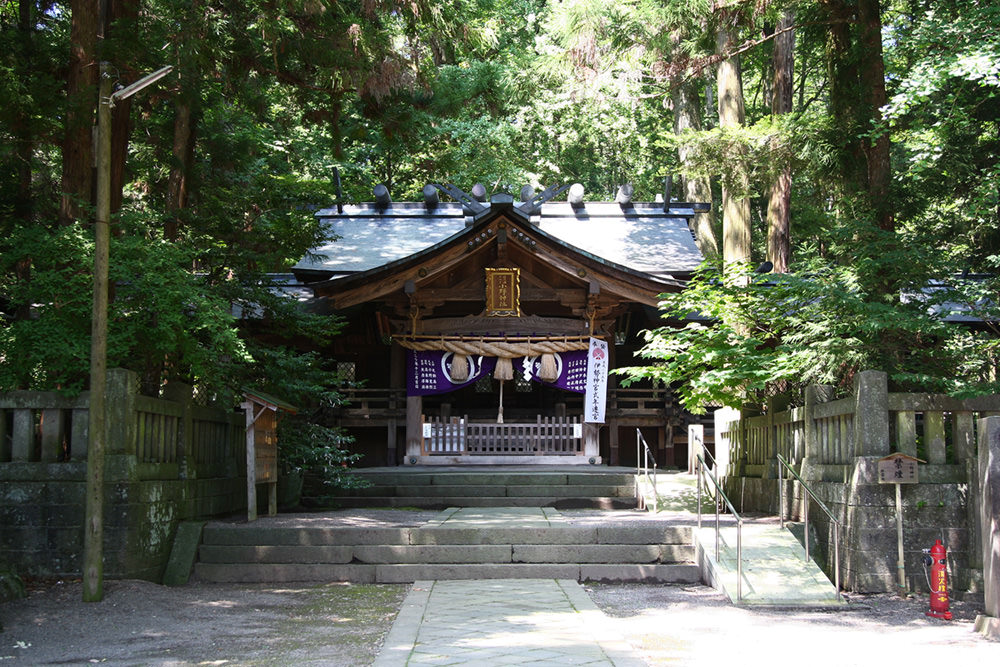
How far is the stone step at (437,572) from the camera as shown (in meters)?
8.96

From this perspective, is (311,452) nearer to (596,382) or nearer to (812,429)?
(596,382)

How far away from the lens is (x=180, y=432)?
9.76 metres

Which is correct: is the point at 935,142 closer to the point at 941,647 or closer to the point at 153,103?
the point at 941,647

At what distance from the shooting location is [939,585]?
7.19 m

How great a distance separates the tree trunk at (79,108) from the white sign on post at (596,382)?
9.01 m

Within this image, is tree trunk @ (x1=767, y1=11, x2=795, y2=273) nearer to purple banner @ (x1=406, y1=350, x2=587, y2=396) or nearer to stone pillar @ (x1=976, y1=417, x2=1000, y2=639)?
purple banner @ (x1=406, y1=350, x2=587, y2=396)

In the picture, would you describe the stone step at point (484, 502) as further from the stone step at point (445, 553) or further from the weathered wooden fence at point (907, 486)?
the weathered wooden fence at point (907, 486)

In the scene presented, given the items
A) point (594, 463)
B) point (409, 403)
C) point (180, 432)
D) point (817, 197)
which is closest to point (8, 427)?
point (180, 432)

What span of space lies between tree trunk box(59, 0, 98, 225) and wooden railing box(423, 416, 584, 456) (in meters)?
7.63

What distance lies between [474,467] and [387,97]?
273 inches

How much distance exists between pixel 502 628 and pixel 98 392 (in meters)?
4.00

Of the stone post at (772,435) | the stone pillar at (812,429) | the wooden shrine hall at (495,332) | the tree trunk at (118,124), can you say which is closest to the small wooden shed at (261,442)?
the tree trunk at (118,124)

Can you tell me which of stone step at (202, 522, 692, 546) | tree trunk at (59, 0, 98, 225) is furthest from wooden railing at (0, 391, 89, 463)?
tree trunk at (59, 0, 98, 225)

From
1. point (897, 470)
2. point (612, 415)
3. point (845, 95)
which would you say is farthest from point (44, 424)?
point (612, 415)
